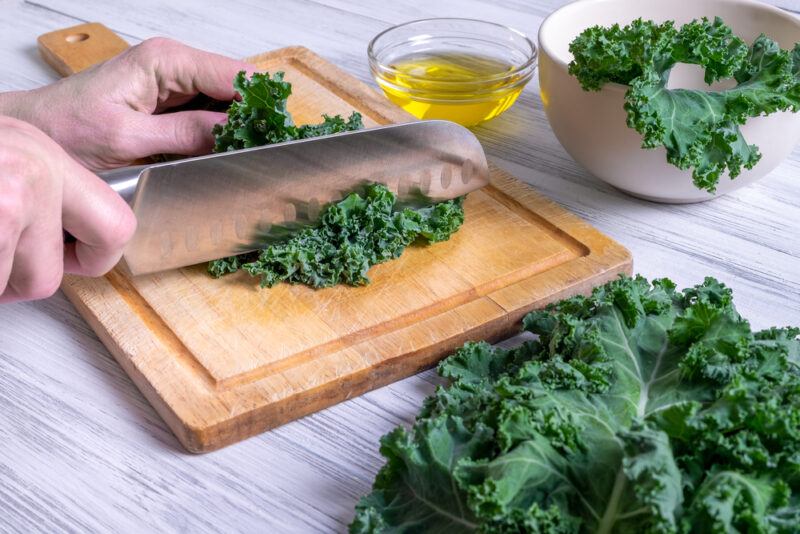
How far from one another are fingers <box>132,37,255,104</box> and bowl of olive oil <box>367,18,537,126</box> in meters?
0.47

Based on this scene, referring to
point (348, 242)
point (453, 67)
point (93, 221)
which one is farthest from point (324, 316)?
point (453, 67)

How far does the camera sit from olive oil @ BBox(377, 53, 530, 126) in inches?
96.0

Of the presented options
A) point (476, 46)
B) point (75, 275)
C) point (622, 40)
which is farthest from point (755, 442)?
point (476, 46)

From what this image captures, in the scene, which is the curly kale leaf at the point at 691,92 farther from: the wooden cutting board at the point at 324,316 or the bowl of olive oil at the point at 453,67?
the bowl of olive oil at the point at 453,67

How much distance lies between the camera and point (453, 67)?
264 centimetres

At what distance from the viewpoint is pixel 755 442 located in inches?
48.8

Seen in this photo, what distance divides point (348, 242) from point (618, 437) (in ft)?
2.67

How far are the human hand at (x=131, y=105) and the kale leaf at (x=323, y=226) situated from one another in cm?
13

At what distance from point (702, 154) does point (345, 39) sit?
1.52 metres

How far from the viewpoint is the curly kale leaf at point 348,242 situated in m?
1.90

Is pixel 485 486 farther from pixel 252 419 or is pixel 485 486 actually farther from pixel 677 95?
pixel 677 95

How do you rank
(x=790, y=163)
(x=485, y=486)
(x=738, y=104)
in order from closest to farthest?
(x=485, y=486)
(x=738, y=104)
(x=790, y=163)

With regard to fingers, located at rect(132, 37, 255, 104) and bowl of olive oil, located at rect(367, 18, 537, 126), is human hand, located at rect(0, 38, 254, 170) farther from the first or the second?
bowl of olive oil, located at rect(367, 18, 537, 126)

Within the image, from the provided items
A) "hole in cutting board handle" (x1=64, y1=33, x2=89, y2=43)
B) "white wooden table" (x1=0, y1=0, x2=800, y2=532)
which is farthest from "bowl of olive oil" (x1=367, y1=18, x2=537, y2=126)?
"hole in cutting board handle" (x1=64, y1=33, x2=89, y2=43)
